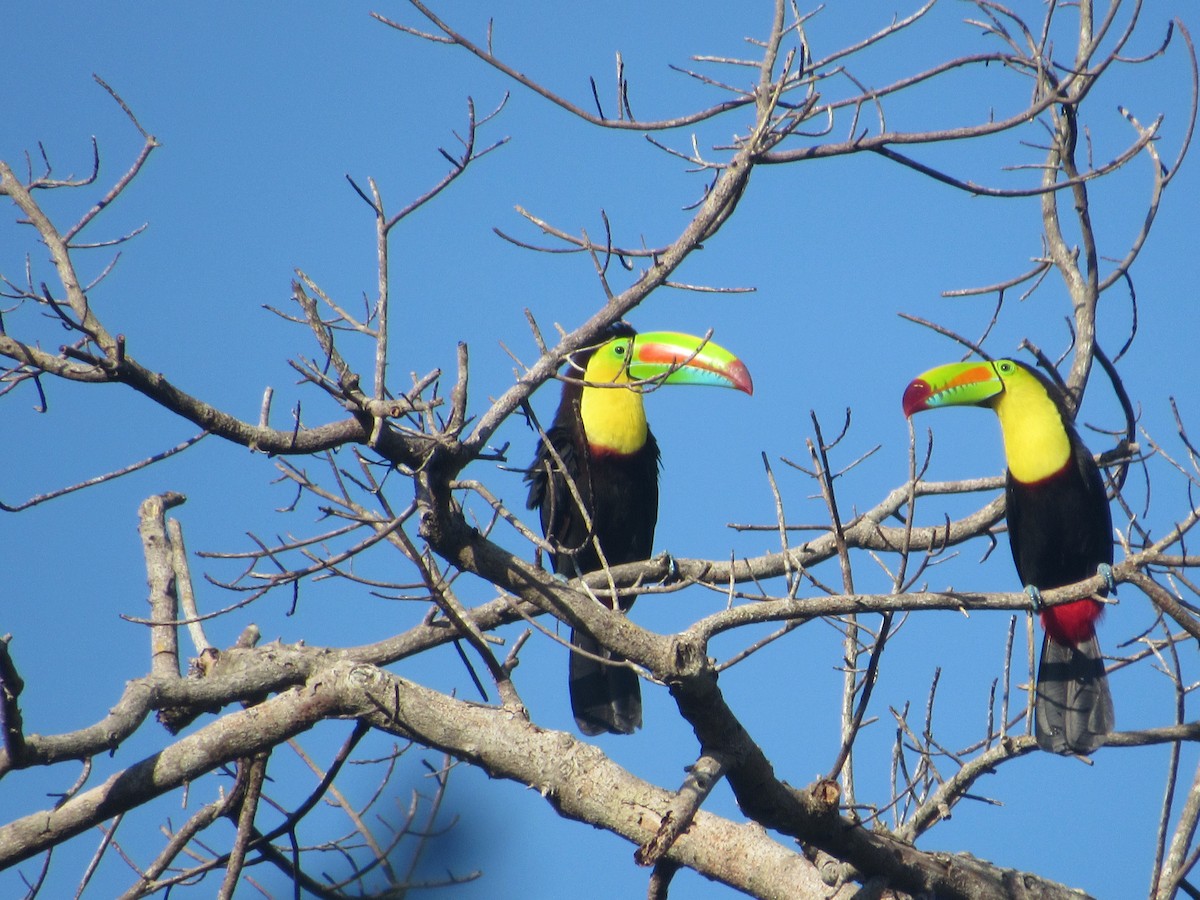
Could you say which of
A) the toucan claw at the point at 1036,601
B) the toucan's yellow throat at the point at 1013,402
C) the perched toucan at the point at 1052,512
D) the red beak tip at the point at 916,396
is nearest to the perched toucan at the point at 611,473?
the red beak tip at the point at 916,396

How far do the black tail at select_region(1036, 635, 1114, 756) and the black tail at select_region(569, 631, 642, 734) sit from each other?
174 cm

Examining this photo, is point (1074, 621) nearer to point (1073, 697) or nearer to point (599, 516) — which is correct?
point (1073, 697)

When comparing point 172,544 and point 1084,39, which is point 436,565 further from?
point 1084,39

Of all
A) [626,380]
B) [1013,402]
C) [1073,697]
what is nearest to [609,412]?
[626,380]

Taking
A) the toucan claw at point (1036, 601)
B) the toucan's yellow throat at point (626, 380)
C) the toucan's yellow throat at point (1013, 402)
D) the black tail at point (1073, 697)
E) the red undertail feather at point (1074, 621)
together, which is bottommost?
the toucan claw at point (1036, 601)

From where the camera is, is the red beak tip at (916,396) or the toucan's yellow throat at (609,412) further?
the toucan's yellow throat at (609,412)

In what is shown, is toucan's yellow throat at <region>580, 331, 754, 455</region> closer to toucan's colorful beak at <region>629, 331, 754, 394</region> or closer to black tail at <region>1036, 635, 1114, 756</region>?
toucan's colorful beak at <region>629, 331, 754, 394</region>

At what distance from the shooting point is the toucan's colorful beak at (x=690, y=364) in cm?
520

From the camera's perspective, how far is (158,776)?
11.0 feet

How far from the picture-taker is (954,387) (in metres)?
5.66

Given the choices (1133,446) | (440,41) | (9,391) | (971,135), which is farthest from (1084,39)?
(9,391)

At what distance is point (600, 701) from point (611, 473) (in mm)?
1063

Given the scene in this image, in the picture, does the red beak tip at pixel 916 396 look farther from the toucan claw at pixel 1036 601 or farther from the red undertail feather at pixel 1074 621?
the toucan claw at pixel 1036 601

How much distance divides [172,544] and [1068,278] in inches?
140
